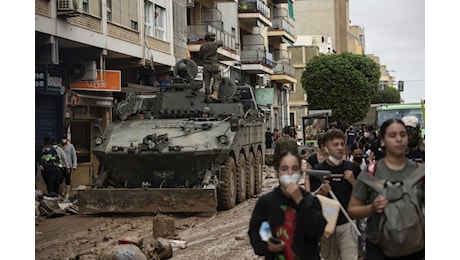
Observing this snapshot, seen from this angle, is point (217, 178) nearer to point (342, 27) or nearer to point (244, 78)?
point (244, 78)

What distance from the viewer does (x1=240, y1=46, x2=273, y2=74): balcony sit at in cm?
3462

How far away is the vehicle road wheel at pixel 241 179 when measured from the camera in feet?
46.6

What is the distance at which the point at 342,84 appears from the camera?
45.1 metres

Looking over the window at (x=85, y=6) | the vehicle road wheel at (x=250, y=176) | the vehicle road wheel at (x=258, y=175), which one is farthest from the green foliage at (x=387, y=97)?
the vehicle road wheel at (x=250, y=176)

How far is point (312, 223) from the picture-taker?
16.0 ft

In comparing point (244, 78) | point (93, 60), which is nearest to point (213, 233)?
point (93, 60)

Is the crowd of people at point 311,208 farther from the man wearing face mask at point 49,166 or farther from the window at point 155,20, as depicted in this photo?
the window at point 155,20

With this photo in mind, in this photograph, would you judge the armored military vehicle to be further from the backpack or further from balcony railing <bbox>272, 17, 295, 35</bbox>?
balcony railing <bbox>272, 17, 295, 35</bbox>

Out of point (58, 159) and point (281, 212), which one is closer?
point (281, 212)

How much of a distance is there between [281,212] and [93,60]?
13.2m

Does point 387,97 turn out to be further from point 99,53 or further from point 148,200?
point 148,200

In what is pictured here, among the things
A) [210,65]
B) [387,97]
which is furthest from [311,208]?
[387,97]

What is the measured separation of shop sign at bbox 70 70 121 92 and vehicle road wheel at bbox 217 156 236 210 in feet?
17.7

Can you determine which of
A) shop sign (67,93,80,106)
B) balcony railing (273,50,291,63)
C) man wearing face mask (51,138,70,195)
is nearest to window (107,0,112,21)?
shop sign (67,93,80,106)
